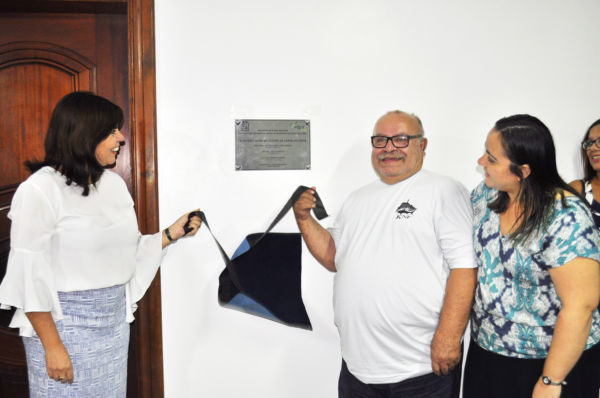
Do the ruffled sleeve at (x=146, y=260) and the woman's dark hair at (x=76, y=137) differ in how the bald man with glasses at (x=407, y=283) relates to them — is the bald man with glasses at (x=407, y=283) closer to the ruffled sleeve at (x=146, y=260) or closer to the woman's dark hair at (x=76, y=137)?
the ruffled sleeve at (x=146, y=260)

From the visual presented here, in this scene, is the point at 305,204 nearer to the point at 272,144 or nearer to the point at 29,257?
the point at 272,144

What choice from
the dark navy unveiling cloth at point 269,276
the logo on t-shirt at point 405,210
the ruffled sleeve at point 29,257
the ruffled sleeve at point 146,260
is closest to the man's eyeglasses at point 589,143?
the logo on t-shirt at point 405,210

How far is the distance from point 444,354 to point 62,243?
1344 mm

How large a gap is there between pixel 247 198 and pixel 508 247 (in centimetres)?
110

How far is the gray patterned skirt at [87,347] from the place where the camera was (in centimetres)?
140

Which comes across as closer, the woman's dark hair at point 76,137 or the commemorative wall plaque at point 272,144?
the woman's dark hair at point 76,137

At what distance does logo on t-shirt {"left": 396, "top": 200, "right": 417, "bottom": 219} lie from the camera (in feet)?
5.27

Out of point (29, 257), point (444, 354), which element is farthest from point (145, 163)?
point (444, 354)

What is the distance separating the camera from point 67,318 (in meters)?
1.41

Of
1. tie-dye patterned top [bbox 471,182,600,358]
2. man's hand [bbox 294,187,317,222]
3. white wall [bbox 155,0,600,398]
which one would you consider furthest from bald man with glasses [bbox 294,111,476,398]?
white wall [bbox 155,0,600,398]

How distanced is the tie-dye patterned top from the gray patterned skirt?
1.27 m

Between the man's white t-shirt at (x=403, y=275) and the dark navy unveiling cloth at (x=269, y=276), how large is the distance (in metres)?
0.36

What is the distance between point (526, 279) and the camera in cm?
131

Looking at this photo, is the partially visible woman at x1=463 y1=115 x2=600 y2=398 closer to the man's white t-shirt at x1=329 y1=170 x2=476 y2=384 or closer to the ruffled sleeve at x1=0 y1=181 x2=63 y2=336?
the man's white t-shirt at x1=329 y1=170 x2=476 y2=384
